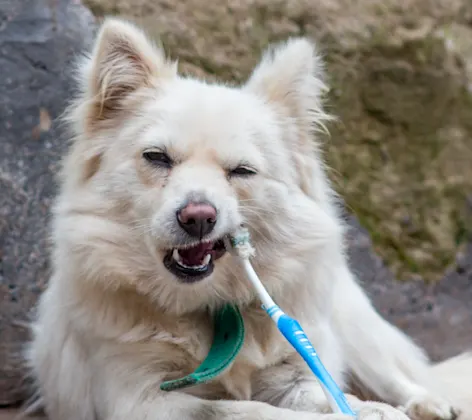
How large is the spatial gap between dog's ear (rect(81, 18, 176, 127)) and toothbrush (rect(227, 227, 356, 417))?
2.93 feet

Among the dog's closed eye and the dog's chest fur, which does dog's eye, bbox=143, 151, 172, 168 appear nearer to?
the dog's closed eye

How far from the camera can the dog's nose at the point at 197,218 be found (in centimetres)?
321

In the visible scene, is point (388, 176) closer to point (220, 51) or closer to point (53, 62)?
point (220, 51)

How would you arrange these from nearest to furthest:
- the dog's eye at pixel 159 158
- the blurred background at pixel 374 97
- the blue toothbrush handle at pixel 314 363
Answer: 1. the blue toothbrush handle at pixel 314 363
2. the dog's eye at pixel 159 158
3. the blurred background at pixel 374 97

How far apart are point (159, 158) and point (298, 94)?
80 centimetres

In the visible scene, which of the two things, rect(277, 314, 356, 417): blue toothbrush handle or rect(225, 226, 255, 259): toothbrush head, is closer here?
rect(277, 314, 356, 417): blue toothbrush handle

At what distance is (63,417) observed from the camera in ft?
13.0

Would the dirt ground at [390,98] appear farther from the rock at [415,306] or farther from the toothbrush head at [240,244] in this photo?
the toothbrush head at [240,244]

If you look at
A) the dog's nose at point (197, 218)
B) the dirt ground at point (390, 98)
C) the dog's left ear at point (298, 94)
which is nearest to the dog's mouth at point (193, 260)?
the dog's nose at point (197, 218)

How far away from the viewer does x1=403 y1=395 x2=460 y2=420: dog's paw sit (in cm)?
370

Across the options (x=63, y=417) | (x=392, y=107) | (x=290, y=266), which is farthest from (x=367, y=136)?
(x=63, y=417)

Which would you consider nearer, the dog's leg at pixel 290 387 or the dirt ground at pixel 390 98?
the dog's leg at pixel 290 387

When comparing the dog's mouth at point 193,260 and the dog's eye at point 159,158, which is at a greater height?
the dog's eye at point 159,158

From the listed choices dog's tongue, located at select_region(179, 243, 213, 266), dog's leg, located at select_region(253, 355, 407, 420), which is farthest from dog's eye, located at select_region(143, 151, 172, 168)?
dog's leg, located at select_region(253, 355, 407, 420)
